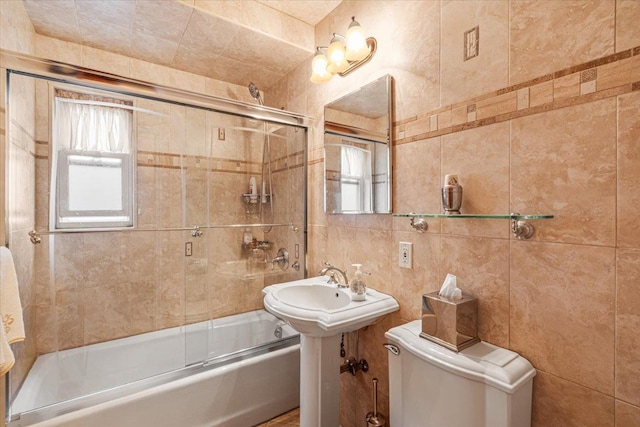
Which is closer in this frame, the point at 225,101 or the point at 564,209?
the point at 564,209

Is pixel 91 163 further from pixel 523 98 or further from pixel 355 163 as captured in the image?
pixel 523 98

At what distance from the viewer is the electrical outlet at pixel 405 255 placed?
1346 mm

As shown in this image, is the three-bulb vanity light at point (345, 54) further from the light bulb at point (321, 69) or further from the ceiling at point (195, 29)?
the ceiling at point (195, 29)

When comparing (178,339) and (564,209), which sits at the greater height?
(564,209)

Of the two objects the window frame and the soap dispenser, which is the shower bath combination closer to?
the window frame

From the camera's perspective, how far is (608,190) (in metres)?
0.81

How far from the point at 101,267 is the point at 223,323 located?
847mm

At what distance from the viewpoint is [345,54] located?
157cm

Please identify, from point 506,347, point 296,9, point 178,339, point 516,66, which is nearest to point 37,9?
point 296,9

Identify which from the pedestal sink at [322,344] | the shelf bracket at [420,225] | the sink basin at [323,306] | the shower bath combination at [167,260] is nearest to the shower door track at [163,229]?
the shower bath combination at [167,260]

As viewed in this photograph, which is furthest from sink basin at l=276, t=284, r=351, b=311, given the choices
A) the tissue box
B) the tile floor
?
the tile floor

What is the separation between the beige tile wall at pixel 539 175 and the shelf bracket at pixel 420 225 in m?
0.03

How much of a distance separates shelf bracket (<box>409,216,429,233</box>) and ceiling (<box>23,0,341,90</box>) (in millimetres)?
1476

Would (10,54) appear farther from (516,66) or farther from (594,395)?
(594,395)
